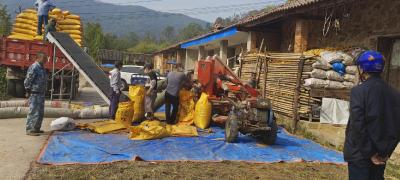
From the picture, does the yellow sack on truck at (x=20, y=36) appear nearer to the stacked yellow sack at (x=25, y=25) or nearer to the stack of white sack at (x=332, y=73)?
the stacked yellow sack at (x=25, y=25)

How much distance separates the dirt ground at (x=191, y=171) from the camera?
5945 millimetres

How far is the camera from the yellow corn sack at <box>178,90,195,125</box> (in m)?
11.0

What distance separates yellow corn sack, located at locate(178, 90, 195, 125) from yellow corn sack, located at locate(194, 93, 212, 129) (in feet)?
1.08

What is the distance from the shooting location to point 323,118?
10.9m

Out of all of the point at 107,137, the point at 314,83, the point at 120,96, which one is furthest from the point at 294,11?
the point at 107,137

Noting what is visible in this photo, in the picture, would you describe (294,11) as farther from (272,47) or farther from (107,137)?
(107,137)

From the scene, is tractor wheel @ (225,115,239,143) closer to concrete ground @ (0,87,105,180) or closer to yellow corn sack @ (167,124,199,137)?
yellow corn sack @ (167,124,199,137)

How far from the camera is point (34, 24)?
54.7 feet

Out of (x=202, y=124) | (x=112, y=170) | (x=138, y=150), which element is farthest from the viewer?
(x=202, y=124)

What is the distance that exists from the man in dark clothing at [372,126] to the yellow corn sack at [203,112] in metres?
6.97

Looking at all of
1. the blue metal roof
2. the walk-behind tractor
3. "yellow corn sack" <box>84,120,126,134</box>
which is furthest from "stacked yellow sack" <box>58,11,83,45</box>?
"yellow corn sack" <box>84,120,126,134</box>

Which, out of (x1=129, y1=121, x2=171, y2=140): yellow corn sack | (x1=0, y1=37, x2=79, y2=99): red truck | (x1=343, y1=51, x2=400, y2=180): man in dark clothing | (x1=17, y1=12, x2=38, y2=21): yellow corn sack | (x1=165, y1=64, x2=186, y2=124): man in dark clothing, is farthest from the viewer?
(x1=17, y1=12, x2=38, y2=21): yellow corn sack

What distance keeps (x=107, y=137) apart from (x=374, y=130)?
245 inches

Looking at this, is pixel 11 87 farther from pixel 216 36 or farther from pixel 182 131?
pixel 216 36
